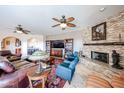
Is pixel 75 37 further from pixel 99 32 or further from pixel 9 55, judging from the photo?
pixel 9 55

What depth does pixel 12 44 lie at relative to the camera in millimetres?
3541

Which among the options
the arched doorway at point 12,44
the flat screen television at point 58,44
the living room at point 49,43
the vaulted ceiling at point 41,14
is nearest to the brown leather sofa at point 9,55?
the living room at point 49,43

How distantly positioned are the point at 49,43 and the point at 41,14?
1.66 metres

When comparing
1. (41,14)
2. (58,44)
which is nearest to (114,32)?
(41,14)

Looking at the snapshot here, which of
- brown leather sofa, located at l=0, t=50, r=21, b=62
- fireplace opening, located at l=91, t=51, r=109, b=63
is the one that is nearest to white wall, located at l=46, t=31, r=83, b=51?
fireplace opening, located at l=91, t=51, r=109, b=63

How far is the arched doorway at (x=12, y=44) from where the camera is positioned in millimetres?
3400

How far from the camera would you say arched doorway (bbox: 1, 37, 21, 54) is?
340 centimetres

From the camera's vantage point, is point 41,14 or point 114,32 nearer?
point 41,14

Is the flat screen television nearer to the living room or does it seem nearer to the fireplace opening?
the living room

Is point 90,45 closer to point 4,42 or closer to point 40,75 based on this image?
point 40,75

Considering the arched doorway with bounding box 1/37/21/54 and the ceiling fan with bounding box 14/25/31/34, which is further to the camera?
the ceiling fan with bounding box 14/25/31/34

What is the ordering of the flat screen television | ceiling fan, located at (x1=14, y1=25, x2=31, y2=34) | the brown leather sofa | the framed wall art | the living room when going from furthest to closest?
the flat screen television, the framed wall art, ceiling fan, located at (x1=14, y1=25, x2=31, y2=34), the brown leather sofa, the living room
